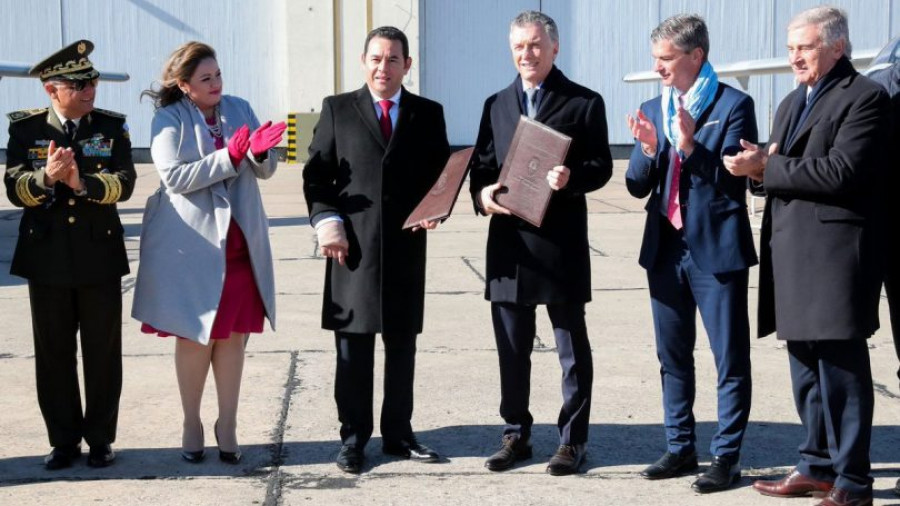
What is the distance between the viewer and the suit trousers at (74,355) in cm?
454

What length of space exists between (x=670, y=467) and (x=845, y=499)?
0.71 metres

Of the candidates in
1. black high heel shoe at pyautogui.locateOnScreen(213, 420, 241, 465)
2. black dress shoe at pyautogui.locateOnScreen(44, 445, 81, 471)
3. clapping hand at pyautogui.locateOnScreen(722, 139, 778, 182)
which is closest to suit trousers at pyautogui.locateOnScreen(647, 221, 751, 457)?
clapping hand at pyautogui.locateOnScreen(722, 139, 778, 182)

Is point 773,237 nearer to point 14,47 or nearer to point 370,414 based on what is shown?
point 370,414

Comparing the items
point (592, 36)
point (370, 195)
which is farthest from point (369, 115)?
point (592, 36)

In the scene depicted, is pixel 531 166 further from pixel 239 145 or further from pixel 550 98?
pixel 239 145

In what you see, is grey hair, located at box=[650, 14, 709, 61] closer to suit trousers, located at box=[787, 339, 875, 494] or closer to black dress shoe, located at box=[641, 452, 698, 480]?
suit trousers, located at box=[787, 339, 875, 494]

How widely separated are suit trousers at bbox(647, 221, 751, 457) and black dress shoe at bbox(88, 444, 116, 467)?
2.34 meters

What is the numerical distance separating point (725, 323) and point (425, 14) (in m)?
24.2

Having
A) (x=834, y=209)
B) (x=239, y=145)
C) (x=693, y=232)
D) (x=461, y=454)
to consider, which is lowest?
(x=461, y=454)

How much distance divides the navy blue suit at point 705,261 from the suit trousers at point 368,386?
43.3 inches

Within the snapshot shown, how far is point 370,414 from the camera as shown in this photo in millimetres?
4719

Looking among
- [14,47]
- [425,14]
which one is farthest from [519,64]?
[14,47]

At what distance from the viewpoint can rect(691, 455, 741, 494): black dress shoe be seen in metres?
4.25

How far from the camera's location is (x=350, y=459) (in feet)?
14.9
